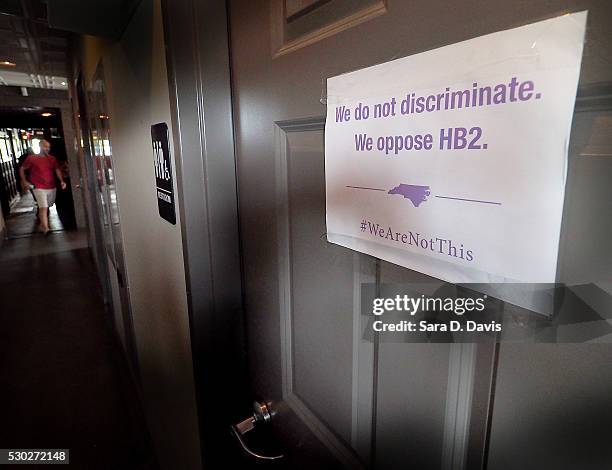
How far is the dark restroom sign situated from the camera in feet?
2.67

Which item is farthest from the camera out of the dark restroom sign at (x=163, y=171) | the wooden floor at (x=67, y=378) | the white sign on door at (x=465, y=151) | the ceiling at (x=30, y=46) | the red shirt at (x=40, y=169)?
the red shirt at (x=40, y=169)

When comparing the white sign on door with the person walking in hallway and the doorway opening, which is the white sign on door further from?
the doorway opening

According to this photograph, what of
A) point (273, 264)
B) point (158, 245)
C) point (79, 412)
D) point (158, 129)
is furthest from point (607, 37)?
point (79, 412)

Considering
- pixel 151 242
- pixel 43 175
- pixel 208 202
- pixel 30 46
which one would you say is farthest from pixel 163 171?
pixel 43 175

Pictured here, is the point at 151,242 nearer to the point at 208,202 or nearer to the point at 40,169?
the point at 208,202

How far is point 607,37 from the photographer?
24cm

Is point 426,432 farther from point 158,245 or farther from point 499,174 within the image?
point 158,245

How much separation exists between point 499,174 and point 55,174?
705cm

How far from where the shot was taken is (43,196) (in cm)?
584

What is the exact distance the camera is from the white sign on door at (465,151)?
0.27 meters

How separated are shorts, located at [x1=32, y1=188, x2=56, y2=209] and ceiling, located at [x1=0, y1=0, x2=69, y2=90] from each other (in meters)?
1.66

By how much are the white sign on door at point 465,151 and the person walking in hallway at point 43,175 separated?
6.74 metres

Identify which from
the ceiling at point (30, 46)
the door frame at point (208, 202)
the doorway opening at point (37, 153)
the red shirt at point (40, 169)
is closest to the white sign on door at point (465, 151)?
the door frame at point (208, 202)

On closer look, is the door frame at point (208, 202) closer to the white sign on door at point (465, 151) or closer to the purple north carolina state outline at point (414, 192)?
the white sign on door at point (465, 151)
